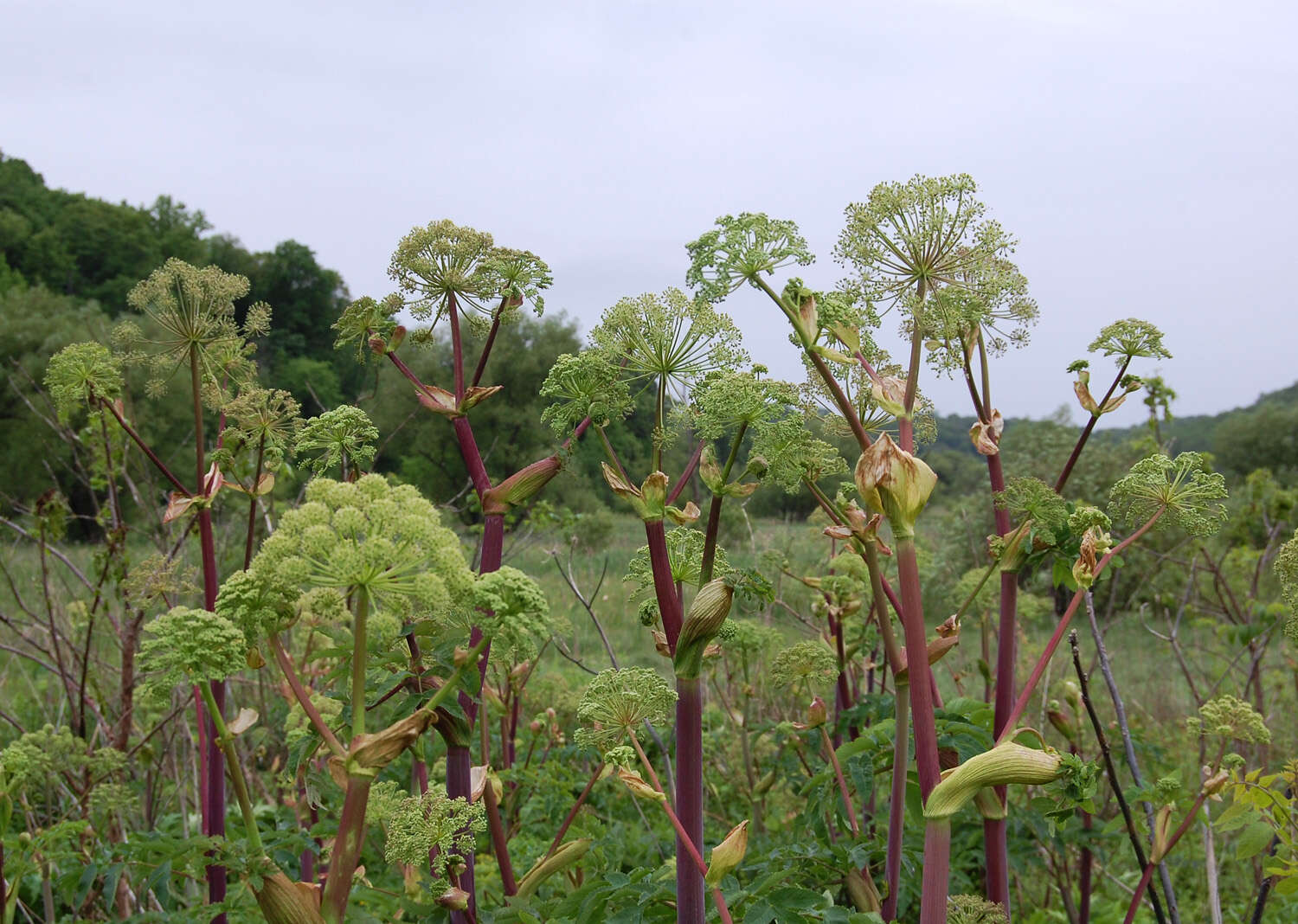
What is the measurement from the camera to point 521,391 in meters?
21.7

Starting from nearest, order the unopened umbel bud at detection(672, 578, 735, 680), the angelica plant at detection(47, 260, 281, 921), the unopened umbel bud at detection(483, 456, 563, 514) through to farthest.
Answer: the unopened umbel bud at detection(672, 578, 735, 680) < the unopened umbel bud at detection(483, 456, 563, 514) < the angelica plant at detection(47, 260, 281, 921)

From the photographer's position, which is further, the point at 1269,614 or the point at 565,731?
the point at 565,731

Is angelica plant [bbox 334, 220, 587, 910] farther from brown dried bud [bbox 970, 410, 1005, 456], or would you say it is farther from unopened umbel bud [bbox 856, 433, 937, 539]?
brown dried bud [bbox 970, 410, 1005, 456]

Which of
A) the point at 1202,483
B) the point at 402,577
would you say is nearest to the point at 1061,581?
the point at 1202,483

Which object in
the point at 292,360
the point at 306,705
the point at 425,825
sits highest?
the point at 292,360

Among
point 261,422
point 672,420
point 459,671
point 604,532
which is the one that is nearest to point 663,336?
point 672,420

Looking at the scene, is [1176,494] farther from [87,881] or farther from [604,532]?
[604,532]

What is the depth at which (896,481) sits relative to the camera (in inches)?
52.8

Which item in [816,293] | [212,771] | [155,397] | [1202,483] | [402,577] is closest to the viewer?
[402,577]

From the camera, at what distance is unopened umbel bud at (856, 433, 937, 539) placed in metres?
1.34

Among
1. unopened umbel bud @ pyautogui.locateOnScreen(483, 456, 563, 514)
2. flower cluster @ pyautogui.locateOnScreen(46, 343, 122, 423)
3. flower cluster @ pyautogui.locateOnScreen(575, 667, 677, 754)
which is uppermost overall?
flower cluster @ pyautogui.locateOnScreen(46, 343, 122, 423)

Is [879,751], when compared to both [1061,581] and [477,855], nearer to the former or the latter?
[1061,581]

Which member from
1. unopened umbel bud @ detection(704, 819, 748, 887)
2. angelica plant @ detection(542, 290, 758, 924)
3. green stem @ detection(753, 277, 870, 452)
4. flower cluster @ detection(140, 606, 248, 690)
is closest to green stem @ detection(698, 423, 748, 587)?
angelica plant @ detection(542, 290, 758, 924)

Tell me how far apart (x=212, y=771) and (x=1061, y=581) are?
7.28 feet
